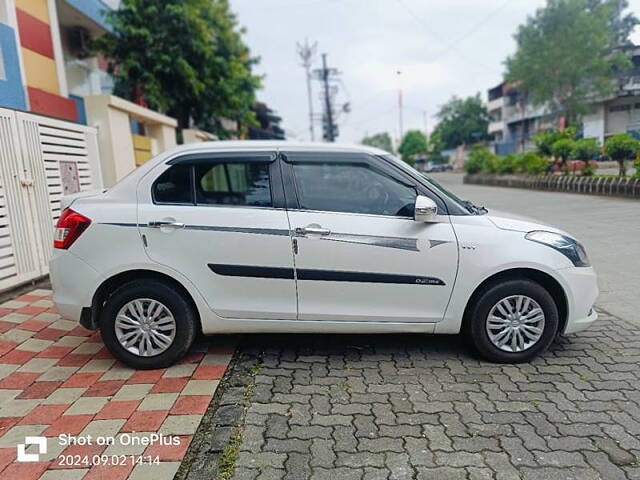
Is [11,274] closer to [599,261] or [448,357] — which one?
[448,357]

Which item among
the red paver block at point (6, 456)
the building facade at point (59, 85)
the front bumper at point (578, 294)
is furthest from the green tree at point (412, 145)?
the red paver block at point (6, 456)

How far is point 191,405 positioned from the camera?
2.79 m

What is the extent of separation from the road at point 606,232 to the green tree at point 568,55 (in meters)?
20.9

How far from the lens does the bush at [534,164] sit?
17766 mm

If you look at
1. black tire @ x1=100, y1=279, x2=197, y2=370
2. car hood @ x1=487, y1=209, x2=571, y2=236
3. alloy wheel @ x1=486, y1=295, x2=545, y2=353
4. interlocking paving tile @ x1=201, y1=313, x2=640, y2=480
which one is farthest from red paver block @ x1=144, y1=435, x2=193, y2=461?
car hood @ x1=487, y1=209, x2=571, y2=236

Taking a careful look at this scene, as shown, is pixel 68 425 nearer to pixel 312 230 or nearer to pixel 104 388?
Result: pixel 104 388

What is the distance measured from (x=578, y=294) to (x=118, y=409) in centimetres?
331

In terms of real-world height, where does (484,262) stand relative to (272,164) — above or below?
below

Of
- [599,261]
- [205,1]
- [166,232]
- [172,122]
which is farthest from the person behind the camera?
[205,1]

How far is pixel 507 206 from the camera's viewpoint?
12.8 meters

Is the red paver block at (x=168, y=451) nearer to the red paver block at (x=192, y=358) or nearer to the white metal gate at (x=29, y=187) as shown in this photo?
the red paver block at (x=192, y=358)

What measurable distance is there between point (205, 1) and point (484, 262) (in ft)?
39.2

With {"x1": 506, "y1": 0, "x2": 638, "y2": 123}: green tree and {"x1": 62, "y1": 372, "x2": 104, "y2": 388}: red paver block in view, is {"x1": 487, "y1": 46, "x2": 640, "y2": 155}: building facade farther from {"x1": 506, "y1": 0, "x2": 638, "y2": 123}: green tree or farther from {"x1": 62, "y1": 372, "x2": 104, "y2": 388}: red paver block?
{"x1": 62, "y1": 372, "x2": 104, "y2": 388}: red paver block

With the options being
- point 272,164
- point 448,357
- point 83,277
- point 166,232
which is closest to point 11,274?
point 83,277
